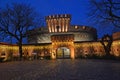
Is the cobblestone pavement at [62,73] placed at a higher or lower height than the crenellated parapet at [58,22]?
lower

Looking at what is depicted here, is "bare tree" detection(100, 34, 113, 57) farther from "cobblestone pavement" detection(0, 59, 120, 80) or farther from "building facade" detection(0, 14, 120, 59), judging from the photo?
"cobblestone pavement" detection(0, 59, 120, 80)

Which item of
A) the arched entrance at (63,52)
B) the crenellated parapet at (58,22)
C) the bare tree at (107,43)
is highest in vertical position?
the crenellated parapet at (58,22)

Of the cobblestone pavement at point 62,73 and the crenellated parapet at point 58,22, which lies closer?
the cobblestone pavement at point 62,73

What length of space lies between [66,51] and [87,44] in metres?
6.07

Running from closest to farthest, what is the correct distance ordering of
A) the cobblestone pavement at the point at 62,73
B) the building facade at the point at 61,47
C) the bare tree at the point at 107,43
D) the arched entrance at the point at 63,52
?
the cobblestone pavement at the point at 62,73 < the bare tree at the point at 107,43 < the building facade at the point at 61,47 < the arched entrance at the point at 63,52

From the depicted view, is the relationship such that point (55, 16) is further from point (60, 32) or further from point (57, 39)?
point (57, 39)

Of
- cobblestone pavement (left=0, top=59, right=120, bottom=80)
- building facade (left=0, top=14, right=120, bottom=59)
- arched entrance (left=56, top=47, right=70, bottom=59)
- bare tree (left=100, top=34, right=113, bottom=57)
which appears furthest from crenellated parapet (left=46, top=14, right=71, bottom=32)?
cobblestone pavement (left=0, top=59, right=120, bottom=80)

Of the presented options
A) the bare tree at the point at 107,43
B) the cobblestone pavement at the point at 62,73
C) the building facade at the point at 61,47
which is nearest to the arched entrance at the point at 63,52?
the building facade at the point at 61,47

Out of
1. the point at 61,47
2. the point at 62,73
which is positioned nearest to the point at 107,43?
the point at 61,47

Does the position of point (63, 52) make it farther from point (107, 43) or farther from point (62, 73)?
point (62, 73)

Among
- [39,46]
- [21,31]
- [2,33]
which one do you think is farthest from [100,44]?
[2,33]

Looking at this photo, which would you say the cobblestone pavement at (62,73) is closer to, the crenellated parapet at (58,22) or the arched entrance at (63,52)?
the arched entrance at (63,52)

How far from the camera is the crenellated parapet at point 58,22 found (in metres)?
64.1

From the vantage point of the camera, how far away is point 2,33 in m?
40.2
